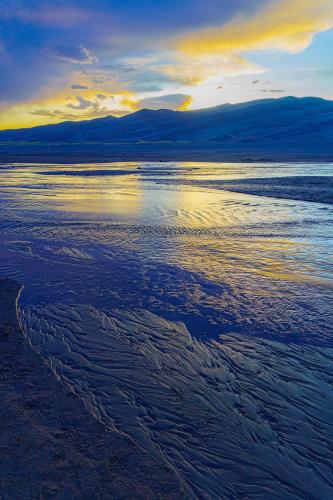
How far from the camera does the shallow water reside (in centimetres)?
374

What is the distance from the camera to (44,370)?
4.91m

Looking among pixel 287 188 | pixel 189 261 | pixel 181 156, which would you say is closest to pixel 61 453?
pixel 189 261

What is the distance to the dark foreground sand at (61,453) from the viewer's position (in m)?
3.23

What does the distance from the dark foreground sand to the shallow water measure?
0.66 feet

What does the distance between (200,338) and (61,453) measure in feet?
8.80

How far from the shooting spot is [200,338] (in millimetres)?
5789

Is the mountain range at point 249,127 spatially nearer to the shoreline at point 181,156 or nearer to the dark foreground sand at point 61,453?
the shoreline at point 181,156

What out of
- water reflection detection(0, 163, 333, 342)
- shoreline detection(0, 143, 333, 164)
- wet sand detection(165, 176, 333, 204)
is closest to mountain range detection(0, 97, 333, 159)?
shoreline detection(0, 143, 333, 164)

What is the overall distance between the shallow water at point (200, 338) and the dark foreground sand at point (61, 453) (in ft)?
0.66

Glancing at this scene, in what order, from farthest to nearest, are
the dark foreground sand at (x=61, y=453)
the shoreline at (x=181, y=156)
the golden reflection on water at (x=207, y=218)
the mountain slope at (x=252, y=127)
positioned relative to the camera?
the mountain slope at (x=252, y=127), the shoreline at (x=181, y=156), the golden reflection on water at (x=207, y=218), the dark foreground sand at (x=61, y=453)

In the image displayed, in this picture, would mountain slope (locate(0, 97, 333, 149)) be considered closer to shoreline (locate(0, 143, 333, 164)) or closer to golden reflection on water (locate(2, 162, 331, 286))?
shoreline (locate(0, 143, 333, 164))

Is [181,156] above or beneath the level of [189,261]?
above

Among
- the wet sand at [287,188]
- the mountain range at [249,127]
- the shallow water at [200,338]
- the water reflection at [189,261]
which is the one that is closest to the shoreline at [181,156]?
the wet sand at [287,188]

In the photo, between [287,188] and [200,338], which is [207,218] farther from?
[287,188]
